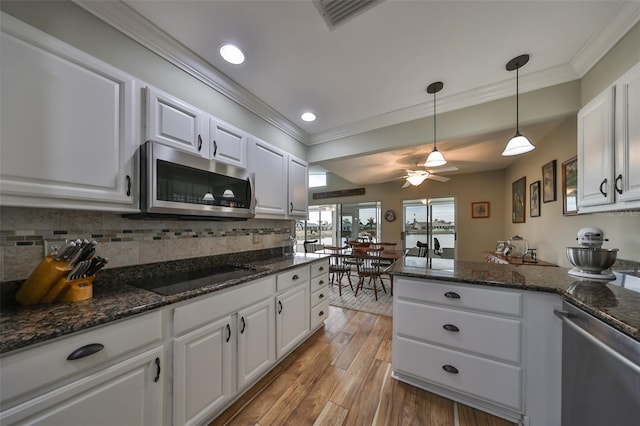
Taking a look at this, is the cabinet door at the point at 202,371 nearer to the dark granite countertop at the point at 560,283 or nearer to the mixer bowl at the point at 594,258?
the dark granite countertop at the point at 560,283

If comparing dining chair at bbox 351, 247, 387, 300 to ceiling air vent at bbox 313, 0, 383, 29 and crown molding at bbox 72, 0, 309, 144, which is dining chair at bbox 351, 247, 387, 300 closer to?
crown molding at bbox 72, 0, 309, 144

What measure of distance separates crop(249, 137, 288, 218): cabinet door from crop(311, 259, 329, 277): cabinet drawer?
68cm

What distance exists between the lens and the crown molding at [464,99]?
1925 mm

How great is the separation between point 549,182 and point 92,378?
15.3ft

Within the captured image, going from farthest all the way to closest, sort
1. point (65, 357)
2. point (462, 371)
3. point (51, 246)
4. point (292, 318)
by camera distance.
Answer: point (292, 318), point (462, 371), point (51, 246), point (65, 357)

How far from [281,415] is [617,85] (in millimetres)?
2986

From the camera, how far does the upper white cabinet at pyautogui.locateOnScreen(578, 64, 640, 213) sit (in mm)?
1232

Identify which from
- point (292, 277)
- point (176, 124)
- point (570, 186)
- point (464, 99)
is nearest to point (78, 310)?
point (176, 124)

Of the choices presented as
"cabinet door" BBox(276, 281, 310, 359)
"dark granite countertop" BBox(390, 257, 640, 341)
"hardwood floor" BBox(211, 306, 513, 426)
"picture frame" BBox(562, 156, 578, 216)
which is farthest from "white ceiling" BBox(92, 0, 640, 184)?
"hardwood floor" BBox(211, 306, 513, 426)

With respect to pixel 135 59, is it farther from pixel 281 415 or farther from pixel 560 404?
pixel 560 404

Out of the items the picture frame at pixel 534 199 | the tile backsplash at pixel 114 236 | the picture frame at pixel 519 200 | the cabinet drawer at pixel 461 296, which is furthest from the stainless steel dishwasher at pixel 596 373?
the picture frame at pixel 519 200

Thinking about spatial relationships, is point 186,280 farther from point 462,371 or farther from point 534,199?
point 534,199

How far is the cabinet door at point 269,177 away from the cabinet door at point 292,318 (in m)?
0.85

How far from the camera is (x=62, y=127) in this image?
1075 mm
